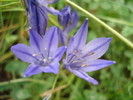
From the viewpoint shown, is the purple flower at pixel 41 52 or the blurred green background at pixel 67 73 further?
the blurred green background at pixel 67 73


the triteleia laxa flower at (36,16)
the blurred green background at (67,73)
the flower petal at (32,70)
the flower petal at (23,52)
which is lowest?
the blurred green background at (67,73)

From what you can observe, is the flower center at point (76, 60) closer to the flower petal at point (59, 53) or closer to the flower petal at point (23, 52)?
the flower petal at point (59, 53)

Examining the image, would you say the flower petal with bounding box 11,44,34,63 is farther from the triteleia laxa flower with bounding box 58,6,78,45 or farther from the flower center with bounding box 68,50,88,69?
the triteleia laxa flower with bounding box 58,6,78,45

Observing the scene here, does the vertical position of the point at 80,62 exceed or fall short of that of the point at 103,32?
it exceeds it

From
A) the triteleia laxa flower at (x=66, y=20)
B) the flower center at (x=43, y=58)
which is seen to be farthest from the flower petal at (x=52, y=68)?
the triteleia laxa flower at (x=66, y=20)

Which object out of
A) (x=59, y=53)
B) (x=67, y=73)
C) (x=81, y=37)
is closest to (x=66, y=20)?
(x=81, y=37)

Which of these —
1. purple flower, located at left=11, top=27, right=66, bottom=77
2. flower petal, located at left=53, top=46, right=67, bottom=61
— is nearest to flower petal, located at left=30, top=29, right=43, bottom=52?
purple flower, located at left=11, top=27, right=66, bottom=77

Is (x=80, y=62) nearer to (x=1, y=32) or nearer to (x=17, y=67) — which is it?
(x=17, y=67)

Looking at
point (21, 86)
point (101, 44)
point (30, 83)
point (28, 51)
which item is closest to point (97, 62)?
point (101, 44)
